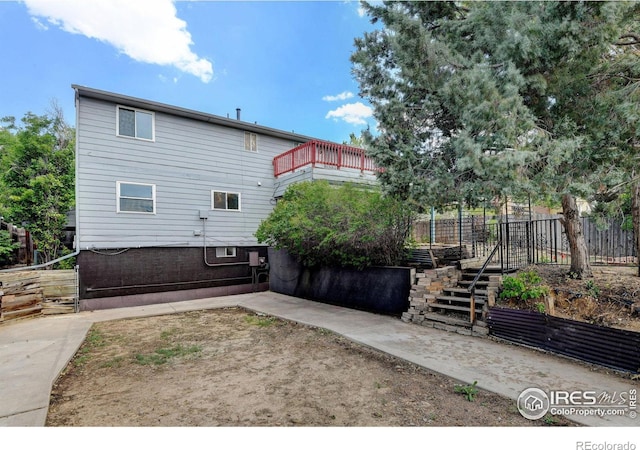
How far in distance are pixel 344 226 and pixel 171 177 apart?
608 centimetres

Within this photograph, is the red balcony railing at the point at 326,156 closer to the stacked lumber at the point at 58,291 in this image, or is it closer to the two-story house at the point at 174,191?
the two-story house at the point at 174,191

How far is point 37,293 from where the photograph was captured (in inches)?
311

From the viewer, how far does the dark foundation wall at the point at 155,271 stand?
28.6 ft

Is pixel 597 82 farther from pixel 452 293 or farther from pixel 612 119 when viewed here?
pixel 452 293

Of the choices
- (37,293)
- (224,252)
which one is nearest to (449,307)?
(224,252)

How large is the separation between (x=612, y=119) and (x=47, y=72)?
10.6m

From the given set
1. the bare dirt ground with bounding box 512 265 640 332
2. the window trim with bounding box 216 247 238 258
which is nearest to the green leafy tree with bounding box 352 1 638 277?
the bare dirt ground with bounding box 512 265 640 332

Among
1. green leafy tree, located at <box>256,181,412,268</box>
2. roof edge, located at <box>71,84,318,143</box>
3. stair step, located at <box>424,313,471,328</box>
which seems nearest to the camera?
stair step, located at <box>424,313,471,328</box>

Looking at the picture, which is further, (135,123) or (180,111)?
(180,111)

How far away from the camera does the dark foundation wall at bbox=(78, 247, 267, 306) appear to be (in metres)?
8.72

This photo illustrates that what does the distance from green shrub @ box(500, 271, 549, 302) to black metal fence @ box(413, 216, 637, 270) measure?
1.08m

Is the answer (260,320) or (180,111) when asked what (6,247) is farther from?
(260,320)

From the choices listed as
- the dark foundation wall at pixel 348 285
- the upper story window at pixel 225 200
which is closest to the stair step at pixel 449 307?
the dark foundation wall at pixel 348 285

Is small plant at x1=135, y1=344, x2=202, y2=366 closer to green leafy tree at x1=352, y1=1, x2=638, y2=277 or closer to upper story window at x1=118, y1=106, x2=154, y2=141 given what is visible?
green leafy tree at x1=352, y1=1, x2=638, y2=277
